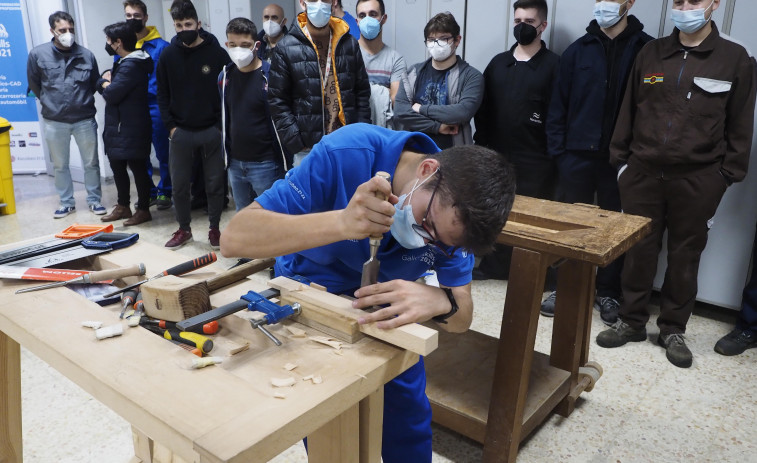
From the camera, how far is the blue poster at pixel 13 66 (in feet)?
18.1

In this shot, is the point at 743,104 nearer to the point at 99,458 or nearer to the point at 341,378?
the point at 341,378

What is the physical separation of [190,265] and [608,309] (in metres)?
2.38

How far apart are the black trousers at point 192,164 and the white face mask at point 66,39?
1362 mm

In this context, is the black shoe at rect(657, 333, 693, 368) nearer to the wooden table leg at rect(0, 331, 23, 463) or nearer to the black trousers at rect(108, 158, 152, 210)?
the wooden table leg at rect(0, 331, 23, 463)

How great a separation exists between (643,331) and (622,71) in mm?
1324

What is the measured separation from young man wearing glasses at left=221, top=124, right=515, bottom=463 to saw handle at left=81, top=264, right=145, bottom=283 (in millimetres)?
319

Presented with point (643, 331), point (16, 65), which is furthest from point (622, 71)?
point (16, 65)

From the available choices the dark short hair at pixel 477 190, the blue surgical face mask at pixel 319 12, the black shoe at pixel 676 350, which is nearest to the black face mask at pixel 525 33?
the blue surgical face mask at pixel 319 12

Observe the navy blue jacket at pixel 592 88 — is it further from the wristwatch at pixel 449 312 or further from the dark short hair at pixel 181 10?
the dark short hair at pixel 181 10

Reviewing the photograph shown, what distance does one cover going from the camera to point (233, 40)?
3359 millimetres

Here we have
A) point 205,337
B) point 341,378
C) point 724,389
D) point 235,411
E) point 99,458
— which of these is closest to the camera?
point 235,411

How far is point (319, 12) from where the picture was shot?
311 cm

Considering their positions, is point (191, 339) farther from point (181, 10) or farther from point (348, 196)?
point (181, 10)

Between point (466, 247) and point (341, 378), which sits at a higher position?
point (466, 247)
